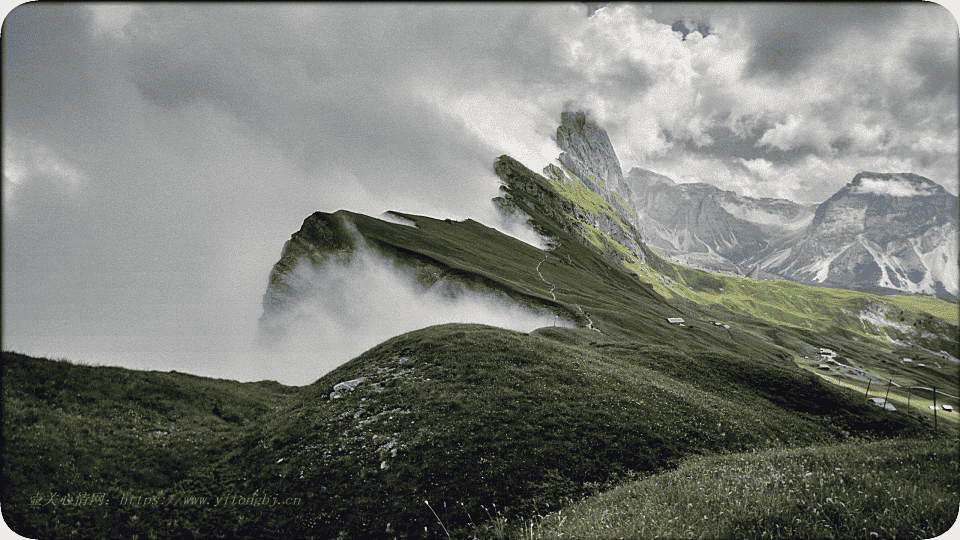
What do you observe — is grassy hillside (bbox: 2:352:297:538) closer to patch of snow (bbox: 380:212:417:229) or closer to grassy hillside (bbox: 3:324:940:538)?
grassy hillside (bbox: 3:324:940:538)

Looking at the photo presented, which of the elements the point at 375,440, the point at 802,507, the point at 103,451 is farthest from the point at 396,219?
the point at 802,507

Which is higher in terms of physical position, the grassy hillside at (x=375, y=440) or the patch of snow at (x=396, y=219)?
the patch of snow at (x=396, y=219)

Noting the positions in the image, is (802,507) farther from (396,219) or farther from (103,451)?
(396,219)

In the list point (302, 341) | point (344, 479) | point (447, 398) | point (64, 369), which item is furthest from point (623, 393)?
point (302, 341)

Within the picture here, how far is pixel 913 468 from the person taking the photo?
7.45m

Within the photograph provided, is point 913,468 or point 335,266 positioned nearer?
point 913,468

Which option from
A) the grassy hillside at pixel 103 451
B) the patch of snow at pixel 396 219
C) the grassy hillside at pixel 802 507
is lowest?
the grassy hillside at pixel 103 451

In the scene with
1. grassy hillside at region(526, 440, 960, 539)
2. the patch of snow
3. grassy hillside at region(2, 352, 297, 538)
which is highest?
the patch of snow

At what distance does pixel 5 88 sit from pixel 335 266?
64392mm

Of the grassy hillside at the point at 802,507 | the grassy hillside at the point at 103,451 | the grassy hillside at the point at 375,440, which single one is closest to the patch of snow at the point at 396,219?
the grassy hillside at the point at 375,440

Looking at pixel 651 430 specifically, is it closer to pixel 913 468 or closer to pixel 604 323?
pixel 913 468

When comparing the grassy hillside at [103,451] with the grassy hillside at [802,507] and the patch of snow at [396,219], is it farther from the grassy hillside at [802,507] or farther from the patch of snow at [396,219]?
the patch of snow at [396,219]

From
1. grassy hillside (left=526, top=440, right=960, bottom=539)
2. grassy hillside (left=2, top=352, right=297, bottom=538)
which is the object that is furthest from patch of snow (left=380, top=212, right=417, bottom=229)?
grassy hillside (left=526, top=440, right=960, bottom=539)

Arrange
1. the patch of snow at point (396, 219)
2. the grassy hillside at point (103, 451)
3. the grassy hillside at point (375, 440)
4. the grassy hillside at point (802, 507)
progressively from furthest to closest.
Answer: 1. the patch of snow at point (396, 219)
2. the grassy hillside at point (375, 440)
3. the grassy hillside at point (103, 451)
4. the grassy hillside at point (802, 507)
